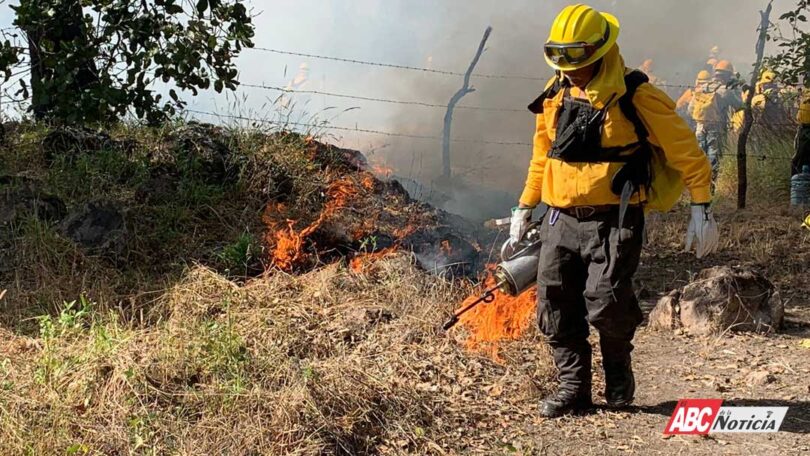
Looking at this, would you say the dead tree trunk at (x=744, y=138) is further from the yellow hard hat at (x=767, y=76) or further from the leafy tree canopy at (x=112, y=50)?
the leafy tree canopy at (x=112, y=50)

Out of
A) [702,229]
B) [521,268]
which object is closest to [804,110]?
[702,229]

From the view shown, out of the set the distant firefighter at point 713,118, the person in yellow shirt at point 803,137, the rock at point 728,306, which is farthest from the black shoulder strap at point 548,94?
the distant firefighter at point 713,118

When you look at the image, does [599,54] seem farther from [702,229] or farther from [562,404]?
[562,404]

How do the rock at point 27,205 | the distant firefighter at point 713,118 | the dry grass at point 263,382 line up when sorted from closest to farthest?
1. the dry grass at point 263,382
2. the rock at point 27,205
3. the distant firefighter at point 713,118

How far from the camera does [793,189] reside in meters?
8.36

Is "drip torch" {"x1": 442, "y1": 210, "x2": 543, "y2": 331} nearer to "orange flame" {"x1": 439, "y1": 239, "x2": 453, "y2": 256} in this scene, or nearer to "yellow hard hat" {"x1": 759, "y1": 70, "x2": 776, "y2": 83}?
"orange flame" {"x1": 439, "y1": 239, "x2": 453, "y2": 256}

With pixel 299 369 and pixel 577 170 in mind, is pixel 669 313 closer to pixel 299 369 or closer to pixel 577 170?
pixel 577 170

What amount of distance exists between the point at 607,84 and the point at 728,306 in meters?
2.08

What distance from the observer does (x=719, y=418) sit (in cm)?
324

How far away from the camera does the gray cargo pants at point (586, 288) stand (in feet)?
10.00

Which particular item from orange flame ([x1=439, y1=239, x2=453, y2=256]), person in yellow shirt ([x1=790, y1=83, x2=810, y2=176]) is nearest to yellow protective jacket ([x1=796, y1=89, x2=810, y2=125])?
person in yellow shirt ([x1=790, y1=83, x2=810, y2=176])

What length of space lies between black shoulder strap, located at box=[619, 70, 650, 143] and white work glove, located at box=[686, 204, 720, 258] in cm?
41

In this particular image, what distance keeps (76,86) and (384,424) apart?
398cm

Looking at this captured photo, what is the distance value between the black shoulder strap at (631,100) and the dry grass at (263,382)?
4.31ft
